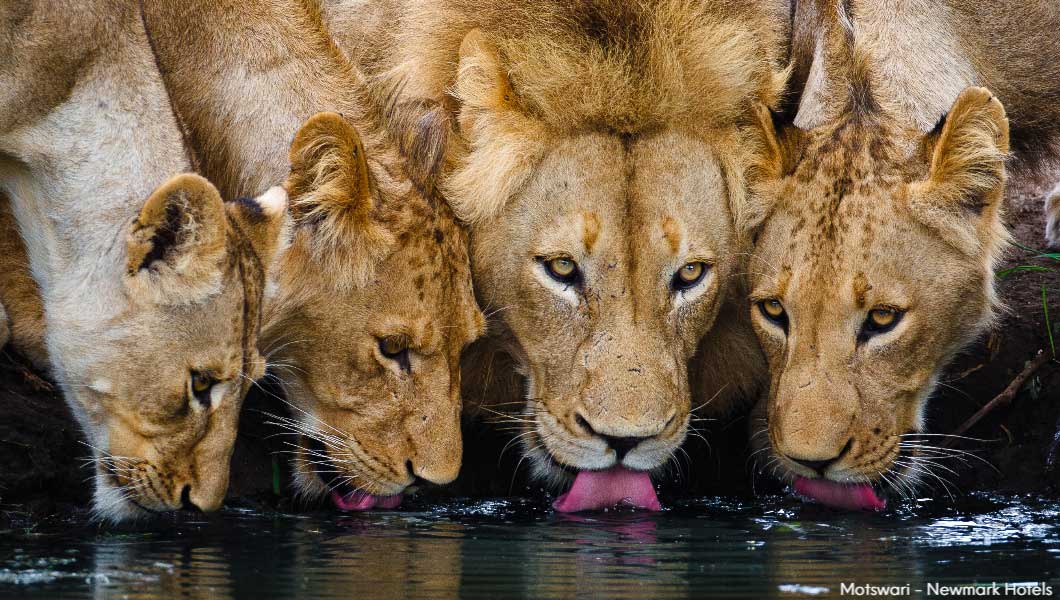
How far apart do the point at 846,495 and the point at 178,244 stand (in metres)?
2.53

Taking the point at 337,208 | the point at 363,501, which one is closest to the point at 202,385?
the point at 337,208

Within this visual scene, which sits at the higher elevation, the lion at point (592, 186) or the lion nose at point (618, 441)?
the lion at point (592, 186)

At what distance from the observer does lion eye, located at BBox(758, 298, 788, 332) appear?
6020mm

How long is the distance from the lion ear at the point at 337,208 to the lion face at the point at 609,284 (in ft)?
1.67

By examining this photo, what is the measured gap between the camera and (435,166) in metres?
6.08

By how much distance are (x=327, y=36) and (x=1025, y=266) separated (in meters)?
3.19

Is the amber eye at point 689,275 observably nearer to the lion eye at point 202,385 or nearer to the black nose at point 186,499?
the lion eye at point 202,385

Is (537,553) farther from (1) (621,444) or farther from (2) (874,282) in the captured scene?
(2) (874,282)

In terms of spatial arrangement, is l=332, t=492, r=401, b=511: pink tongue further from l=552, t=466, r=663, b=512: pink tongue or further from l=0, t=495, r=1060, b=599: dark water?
l=552, t=466, r=663, b=512: pink tongue

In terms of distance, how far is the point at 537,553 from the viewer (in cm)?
529

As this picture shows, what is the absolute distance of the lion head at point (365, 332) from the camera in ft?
18.7

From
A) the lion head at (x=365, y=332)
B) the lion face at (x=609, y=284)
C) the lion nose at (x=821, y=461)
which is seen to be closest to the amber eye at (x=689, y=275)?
the lion face at (x=609, y=284)

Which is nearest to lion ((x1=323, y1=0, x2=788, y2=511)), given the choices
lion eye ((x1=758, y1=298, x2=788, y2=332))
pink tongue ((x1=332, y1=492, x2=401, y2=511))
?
lion eye ((x1=758, y1=298, x2=788, y2=332))

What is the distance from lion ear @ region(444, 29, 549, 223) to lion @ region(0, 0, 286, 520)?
80cm
